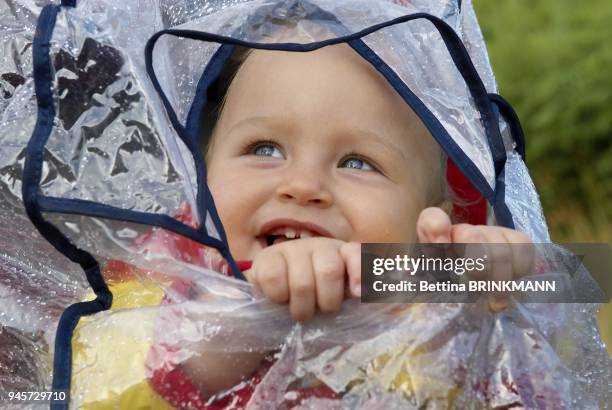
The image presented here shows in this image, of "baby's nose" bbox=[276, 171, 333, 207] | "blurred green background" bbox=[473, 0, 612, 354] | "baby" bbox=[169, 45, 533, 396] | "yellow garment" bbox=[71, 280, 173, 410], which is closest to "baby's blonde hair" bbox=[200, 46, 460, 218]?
"baby" bbox=[169, 45, 533, 396]

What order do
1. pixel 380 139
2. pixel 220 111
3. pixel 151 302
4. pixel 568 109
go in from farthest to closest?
pixel 568 109
pixel 220 111
pixel 380 139
pixel 151 302

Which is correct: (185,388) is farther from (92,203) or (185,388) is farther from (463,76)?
(463,76)

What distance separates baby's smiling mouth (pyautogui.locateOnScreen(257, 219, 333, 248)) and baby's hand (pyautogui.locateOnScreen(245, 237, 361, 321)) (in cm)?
30

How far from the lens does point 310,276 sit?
1.16 metres

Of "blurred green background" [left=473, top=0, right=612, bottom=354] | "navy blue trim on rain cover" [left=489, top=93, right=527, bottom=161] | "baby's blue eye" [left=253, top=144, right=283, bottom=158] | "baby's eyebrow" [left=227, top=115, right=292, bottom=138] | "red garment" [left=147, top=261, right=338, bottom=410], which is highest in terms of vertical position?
"blurred green background" [left=473, top=0, right=612, bottom=354]

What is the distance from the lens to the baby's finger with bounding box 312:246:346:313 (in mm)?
1163

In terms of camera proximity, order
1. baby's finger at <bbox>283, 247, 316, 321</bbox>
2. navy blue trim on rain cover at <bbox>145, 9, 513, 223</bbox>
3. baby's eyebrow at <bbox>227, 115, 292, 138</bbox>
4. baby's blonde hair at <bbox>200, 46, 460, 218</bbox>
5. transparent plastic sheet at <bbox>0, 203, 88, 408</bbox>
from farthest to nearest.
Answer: baby's blonde hair at <bbox>200, 46, 460, 218</bbox> → baby's eyebrow at <bbox>227, 115, 292, 138</bbox> → navy blue trim on rain cover at <bbox>145, 9, 513, 223</bbox> → transparent plastic sheet at <bbox>0, 203, 88, 408</bbox> → baby's finger at <bbox>283, 247, 316, 321</bbox>

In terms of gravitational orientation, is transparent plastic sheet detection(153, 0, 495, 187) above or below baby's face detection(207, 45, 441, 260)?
→ above

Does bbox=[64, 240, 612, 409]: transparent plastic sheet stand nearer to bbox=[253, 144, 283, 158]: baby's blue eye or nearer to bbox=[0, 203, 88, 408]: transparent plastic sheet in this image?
bbox=[0, 203, 88, 408]: transparent plastic sheet

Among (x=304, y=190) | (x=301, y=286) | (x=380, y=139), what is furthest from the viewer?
(x=380, y=139)

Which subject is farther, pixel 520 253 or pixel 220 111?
pixel 220 111

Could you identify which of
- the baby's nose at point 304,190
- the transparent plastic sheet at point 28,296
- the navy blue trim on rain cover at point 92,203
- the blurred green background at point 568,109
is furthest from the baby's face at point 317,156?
the blurred green background at point 568,109

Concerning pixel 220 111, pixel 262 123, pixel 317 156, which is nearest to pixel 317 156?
pixel 317 156

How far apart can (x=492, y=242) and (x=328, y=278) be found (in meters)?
0.20
